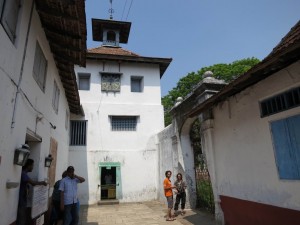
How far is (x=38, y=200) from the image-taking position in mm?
5207

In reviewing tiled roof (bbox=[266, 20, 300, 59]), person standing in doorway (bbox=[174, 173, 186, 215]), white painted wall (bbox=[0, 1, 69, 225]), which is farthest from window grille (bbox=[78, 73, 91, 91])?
tiled roof (bbox=[266, 20, 300, 59])

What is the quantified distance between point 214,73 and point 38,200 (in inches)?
849

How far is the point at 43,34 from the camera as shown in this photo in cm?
577

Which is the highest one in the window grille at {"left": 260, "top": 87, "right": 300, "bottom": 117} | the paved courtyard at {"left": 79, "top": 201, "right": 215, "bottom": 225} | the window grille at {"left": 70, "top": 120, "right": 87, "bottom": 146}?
the window grille at {"left": 70, "top": 120, "right": 87, "bottom": 146}

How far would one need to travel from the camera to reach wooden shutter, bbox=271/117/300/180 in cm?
429

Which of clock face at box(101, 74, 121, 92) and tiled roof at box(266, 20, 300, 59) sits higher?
clock face at box(101, 74, 121, 92)

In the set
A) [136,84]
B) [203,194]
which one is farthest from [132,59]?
[203,194]

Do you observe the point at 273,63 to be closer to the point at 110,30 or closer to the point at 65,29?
the point at 65,29

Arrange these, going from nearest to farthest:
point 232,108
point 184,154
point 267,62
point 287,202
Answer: point 267,62
point 287,202
point 232,108
point 184,154

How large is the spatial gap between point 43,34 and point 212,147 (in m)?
5.46

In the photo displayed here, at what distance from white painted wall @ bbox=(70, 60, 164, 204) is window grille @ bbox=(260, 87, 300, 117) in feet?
30.2

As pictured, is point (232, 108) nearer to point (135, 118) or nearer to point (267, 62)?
point (267, 62)

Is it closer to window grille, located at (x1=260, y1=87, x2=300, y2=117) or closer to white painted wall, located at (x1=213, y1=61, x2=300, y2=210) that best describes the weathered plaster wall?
white painted wall, located at (x1=213, y1=61, x2=300, y2=210)

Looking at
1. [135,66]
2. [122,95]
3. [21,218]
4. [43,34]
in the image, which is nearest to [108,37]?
[135,66]
